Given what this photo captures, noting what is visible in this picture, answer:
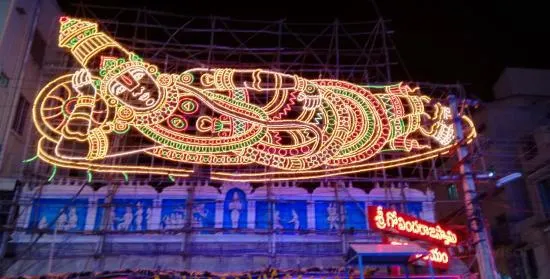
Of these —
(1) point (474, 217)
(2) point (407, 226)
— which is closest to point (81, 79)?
(2) point (407, 226)

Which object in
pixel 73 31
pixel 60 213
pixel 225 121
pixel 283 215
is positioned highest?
pixel 73 31

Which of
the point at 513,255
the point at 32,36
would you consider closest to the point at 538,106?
the point at 513,255

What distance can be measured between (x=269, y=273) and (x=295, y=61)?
29.0 ft

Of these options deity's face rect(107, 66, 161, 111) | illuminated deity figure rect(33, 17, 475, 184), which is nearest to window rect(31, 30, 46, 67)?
illuminated deity figure rect(33, 17, 475, 184)

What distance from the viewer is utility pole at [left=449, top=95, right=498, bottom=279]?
41.7 feet

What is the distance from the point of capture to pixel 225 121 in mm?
15680

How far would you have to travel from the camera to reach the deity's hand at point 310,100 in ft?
53.3

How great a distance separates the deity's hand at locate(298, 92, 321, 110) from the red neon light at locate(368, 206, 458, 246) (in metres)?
4.17

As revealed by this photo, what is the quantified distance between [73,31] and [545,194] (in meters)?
22.5

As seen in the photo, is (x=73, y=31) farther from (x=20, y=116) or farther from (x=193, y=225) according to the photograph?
(x=193, y=225)

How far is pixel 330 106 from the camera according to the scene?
16.3 m

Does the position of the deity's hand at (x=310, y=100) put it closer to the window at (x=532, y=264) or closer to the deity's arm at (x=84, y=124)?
the deity's arm at (x=84, y=124)

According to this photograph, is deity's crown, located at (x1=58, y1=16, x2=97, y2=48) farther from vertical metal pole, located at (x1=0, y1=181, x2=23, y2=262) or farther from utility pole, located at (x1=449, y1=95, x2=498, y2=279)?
utility pole, located at (x1=449, y1=95, x2=498, y2=279)

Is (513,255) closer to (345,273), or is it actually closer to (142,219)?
(345,273)
